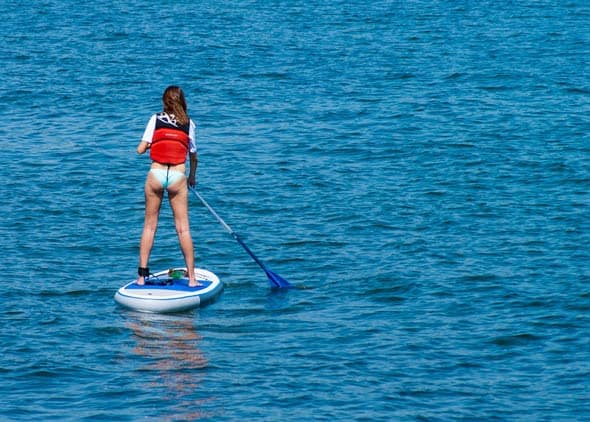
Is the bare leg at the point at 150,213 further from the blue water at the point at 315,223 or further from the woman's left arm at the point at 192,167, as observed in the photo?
the blue water at the point at 315,223

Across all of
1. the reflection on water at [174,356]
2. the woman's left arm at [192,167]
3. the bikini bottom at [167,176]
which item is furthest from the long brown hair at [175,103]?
the reflection on water at [174,356]

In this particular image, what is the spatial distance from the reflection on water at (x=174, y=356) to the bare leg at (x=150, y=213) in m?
0.75

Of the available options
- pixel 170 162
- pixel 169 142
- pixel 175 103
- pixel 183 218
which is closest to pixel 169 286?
pixel 183 218

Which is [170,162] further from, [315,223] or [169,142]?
[315,223]

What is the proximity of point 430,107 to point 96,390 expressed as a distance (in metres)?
14.8

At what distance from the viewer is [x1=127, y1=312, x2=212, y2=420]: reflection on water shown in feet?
40.6

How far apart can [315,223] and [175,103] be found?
4.98 m

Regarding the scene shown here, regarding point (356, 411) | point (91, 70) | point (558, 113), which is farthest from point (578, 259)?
point (91, 70)

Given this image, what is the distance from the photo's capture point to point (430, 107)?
26125 millimetres

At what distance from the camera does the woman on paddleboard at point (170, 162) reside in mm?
14469

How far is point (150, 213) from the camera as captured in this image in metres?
15.0

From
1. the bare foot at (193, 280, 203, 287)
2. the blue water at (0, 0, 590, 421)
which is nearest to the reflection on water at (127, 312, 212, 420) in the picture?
the blue water at (0, 0, 590, 421)

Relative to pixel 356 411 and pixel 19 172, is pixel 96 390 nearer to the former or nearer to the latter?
pixel 356 411

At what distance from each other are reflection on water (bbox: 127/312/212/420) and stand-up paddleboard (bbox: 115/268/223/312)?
0.12m
